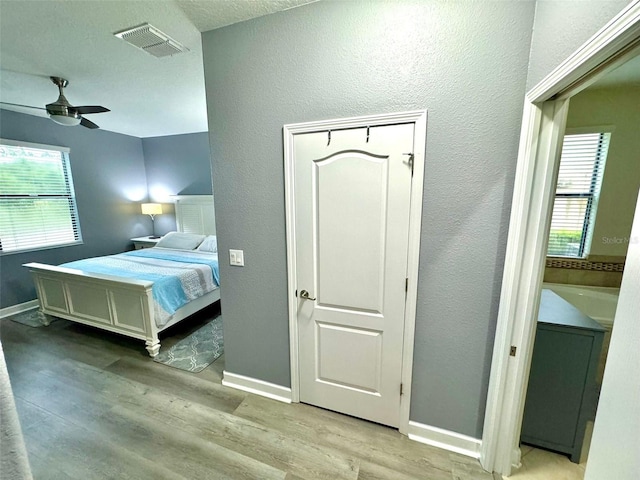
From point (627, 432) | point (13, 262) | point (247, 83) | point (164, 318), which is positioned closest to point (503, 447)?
point (627, 432)

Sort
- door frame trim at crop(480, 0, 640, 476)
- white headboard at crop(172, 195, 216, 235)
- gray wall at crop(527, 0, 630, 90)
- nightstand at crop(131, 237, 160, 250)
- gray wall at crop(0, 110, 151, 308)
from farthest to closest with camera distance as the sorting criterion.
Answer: nightstand at crop(131, 237, 160, 250) → white headboard at crop(172, 195, 216, 235) → gray wall at crop(0, 110, 151, 308) → door frame trim at crop(480, 0, 640, 476) → gray wall at crop(527, 0, 630, 90)

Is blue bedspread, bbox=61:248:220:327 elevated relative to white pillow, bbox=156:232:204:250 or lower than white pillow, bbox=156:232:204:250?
lower

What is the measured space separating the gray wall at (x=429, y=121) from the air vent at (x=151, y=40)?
43cm

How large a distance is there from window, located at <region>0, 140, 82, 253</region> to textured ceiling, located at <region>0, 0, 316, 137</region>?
62 centimetres

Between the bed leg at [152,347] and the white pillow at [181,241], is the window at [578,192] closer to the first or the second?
the bed leg at [152,347]

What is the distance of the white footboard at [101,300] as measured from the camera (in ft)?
8.46

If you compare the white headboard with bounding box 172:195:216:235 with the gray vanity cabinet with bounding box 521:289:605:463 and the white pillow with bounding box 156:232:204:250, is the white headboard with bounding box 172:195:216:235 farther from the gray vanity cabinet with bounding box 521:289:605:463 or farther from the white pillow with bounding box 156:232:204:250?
the gray vanity cabinet with bounding box 521:289:605:463

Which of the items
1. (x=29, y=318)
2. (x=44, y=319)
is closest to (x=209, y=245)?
(x=44, y=319)

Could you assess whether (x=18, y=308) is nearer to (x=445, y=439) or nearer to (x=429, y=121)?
(x=445, y=439)

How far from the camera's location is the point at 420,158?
1429mm

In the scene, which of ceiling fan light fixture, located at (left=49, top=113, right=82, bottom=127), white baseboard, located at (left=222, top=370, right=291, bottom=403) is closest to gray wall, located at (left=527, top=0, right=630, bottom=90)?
white baseboard, located at (left=222, top=370, right=291, bottom=403)

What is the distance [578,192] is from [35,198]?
7.04 metres

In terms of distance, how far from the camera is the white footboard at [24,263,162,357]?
2578 mm

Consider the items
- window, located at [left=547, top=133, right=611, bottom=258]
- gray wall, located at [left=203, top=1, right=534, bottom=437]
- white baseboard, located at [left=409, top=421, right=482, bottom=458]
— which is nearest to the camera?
gray wall, located at [left=203, top=1, right=534, bottom=437]
